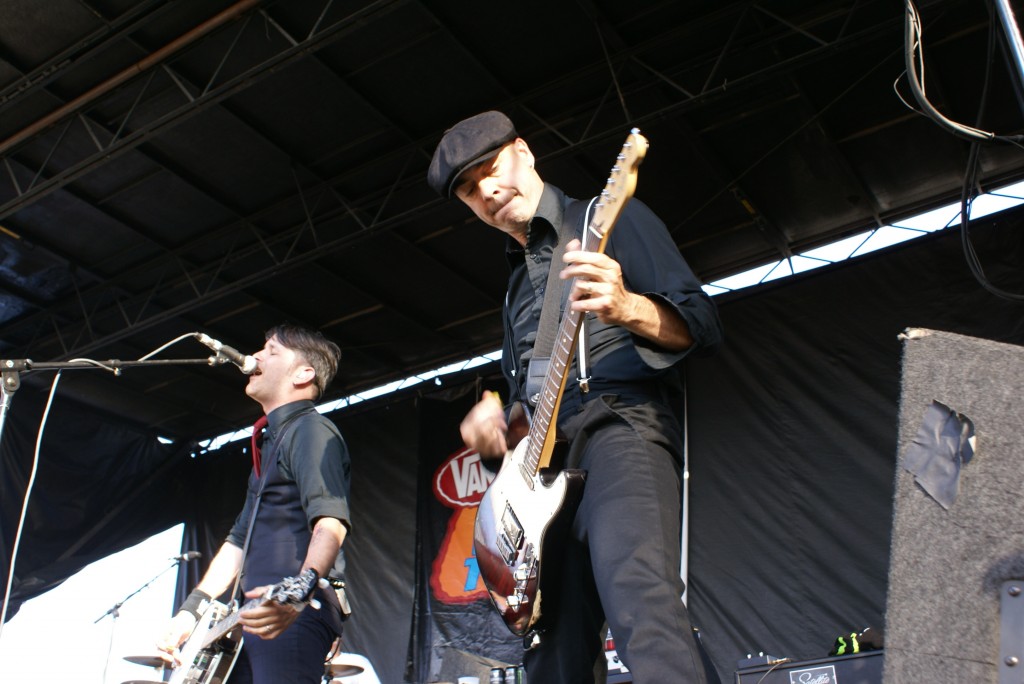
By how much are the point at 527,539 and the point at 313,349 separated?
1873mm

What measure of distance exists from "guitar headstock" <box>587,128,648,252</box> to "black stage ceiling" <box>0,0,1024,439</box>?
14.4 ft

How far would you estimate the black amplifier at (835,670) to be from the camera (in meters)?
4.43

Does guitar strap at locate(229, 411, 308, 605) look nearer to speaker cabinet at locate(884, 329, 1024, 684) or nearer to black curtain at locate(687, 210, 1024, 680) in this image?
speaker cabinet at locate(884, 329, 1024, 684)

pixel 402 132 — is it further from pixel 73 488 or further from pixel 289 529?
pixel 73 488

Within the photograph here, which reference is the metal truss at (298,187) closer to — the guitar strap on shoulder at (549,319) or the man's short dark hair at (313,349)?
the man's short dark hair at (313,349)

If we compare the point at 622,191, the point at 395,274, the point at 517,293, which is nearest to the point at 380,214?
the point at 395,274

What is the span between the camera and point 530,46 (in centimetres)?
659

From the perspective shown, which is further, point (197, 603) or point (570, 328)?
point (197, 603)

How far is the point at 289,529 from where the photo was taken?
10.3 feet

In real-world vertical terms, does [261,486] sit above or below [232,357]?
below

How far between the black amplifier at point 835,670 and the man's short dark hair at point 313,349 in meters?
2.65

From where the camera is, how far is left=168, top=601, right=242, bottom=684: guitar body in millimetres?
2967

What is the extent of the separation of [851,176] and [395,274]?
391 cm

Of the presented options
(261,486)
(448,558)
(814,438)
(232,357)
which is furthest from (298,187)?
(261,486)
